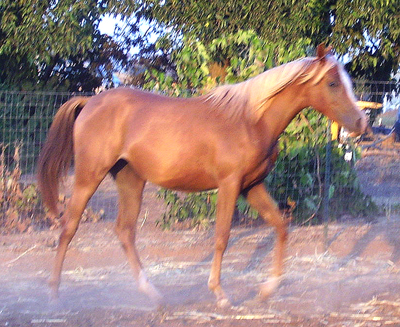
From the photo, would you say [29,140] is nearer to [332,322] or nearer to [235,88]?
[235,88]

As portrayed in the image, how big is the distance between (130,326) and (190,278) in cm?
142

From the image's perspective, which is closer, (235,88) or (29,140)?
(235,88)

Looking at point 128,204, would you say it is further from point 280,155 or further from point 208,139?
point 280,155

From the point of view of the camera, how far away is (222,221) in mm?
4195

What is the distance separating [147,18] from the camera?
971cm

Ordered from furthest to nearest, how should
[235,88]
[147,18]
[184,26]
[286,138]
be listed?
1. [147,18]
2. [184,26]
3. [286,138]
4. [235,88]

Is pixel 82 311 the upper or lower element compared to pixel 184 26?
lower

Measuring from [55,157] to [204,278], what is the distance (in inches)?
68.9

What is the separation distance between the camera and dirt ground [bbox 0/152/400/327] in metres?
3.91

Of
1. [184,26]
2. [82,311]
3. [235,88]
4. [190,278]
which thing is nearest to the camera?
[82,311]

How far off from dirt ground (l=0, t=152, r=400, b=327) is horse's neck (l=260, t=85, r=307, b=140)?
1379mm

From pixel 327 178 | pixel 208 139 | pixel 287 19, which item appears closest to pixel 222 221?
pixel 208 139

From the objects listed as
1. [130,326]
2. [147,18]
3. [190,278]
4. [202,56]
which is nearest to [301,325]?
[130,326]

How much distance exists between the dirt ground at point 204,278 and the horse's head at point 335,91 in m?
1.42
